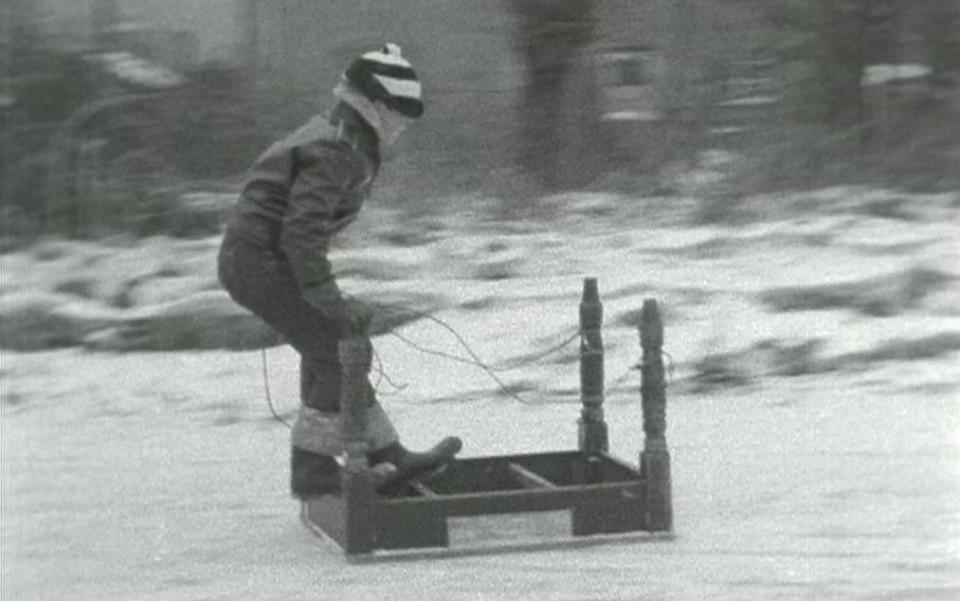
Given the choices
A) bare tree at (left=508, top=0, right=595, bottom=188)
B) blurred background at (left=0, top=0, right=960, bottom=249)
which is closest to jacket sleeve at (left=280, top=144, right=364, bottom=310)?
blurred background at (left=0, top=0, right=960, bottom=249)

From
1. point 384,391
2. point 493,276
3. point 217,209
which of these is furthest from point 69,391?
point 217,209

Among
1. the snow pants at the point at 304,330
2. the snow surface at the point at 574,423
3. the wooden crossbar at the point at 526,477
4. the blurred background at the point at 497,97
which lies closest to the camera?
the snow surface at the point at 574,423

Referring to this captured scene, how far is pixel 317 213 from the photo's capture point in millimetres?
7504

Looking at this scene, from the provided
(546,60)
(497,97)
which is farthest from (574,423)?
(546,60)

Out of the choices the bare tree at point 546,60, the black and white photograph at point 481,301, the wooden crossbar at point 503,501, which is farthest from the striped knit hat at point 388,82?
the bare tree at point 546,60

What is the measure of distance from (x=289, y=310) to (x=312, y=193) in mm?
441

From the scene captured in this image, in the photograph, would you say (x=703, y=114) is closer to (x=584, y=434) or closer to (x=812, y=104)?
(x=812, y=104)

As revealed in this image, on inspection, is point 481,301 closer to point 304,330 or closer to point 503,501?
point 304,330

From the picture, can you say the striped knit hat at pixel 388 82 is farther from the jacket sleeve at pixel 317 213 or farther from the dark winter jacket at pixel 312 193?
the jacket sleeve at pixel 317 213

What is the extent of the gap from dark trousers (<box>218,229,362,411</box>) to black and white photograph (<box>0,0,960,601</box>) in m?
0.01

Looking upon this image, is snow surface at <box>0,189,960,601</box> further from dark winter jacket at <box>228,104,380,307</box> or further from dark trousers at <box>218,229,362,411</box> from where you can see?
dark winter jacket at <box>228,104,380,307</box>

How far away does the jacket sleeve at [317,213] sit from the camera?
24.5ft

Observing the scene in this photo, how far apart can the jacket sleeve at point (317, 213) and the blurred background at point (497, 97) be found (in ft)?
24.9

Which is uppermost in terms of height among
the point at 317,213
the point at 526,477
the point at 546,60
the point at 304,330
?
the point at 317,213
